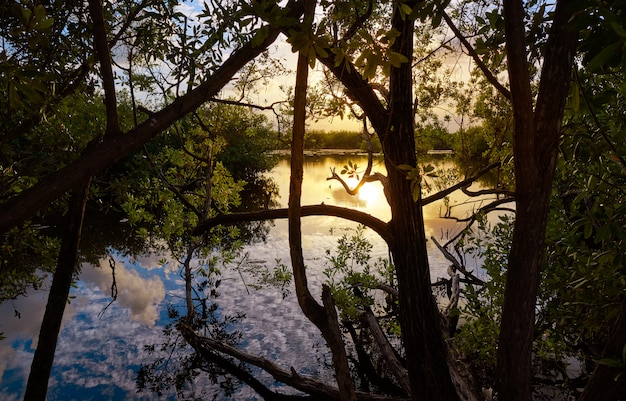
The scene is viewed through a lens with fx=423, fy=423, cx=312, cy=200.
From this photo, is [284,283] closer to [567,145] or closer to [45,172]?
[45,172]

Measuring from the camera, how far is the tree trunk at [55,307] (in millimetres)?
4047

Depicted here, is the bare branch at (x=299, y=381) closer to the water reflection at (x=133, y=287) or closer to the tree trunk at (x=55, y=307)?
the tree trunk at (x=55, y=307)

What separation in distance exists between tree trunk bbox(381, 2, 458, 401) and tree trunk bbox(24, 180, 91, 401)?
9.37 ft

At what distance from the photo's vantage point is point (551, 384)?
721 centimetres

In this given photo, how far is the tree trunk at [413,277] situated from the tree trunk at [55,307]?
2.86 metres

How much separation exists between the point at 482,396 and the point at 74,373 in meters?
7.48

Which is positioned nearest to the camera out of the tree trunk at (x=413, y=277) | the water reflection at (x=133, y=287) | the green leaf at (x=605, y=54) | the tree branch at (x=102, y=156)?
the green leaf at (x=605, y=54)

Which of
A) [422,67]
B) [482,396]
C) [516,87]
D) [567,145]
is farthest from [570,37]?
[422,67]

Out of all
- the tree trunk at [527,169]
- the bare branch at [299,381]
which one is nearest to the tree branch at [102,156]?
the tree trunk at [527,169]

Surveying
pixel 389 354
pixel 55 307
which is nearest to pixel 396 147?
pixel 55 307

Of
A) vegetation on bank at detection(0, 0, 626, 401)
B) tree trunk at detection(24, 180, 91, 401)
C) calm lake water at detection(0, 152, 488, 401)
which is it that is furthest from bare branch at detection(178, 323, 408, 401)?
tree trunk at detection(24, 180, 91, 401)

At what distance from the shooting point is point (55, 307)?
4152 mm

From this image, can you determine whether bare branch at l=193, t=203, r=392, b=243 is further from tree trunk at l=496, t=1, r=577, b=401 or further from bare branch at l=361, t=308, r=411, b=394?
bare branch at l=361, t=308, r=411, b=394

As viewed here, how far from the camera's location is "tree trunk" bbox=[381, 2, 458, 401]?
3.85 meters
